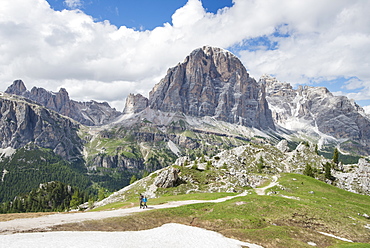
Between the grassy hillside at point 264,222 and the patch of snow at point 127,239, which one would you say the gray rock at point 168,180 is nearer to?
the grassy hillside at point 264,222

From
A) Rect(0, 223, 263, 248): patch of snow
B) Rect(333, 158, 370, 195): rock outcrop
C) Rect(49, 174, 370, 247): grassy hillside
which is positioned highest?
Rect(0, 223, 263, 248): patch of snow

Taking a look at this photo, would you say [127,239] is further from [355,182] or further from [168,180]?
[355,182]

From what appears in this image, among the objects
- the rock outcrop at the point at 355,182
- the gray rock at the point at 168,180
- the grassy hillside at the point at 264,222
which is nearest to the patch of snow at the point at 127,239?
the grassy hillside at the point at 264,222

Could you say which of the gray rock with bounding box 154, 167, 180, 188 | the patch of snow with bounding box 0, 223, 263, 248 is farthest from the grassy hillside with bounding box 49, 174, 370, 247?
the gray rock with bounding box 154, 167, 180, 188

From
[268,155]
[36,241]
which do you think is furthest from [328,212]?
[268,155]

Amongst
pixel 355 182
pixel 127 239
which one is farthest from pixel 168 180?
pixel 355 182

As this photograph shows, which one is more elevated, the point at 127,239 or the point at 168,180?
the point at 127,239

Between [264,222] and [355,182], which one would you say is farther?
[355,182]

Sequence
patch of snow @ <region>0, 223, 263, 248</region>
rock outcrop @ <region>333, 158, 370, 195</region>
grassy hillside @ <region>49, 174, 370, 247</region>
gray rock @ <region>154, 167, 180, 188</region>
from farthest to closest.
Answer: rock outcrop @ <region>333, 158, 370, 195</region> → gray rock @ <region>154, 167, 180, 188</region> → grassy hillside @ <region>49, 174, 370, 247</region> → patch of snow @ <region>0, 223, 263, 248</region>

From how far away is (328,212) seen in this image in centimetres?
3728

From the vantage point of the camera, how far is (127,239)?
22859 mm

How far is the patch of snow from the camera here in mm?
20108

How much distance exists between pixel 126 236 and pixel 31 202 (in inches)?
8223

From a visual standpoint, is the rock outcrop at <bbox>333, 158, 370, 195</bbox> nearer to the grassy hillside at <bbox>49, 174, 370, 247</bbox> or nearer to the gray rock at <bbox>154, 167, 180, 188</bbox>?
the grassy hillside at <bbox>49, 174, 370, 247</bbox>
